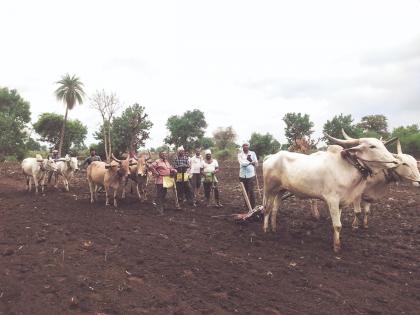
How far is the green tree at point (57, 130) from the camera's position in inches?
1864

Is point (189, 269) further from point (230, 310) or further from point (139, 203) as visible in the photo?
point (139, 203)

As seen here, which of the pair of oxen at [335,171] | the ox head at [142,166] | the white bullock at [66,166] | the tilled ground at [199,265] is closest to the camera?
the tilled ground at [199,265]

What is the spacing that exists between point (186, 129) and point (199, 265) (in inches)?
1730

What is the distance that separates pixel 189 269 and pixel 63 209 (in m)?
6.29

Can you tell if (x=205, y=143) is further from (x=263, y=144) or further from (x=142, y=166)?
(x=142, y=166)

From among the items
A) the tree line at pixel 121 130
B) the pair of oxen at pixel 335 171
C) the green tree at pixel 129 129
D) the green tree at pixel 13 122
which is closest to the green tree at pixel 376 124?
the tree line at pixel 121 130

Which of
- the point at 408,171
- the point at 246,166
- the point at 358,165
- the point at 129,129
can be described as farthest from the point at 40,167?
the point at 129,129

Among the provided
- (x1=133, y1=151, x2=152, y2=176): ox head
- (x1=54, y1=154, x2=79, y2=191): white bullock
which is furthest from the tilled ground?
(x1=54, y1=154, x2=79, y2=191): white bullock

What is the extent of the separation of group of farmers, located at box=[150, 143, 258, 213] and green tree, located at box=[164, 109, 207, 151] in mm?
36357

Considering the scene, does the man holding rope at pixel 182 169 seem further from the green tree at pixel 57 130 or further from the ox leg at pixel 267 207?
the green tree at pixel 57 130

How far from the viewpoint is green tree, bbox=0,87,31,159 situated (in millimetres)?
38844

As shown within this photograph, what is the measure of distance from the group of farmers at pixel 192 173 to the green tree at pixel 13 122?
31179 mm

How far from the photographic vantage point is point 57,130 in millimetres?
48531

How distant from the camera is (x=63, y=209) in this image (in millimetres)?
11477
